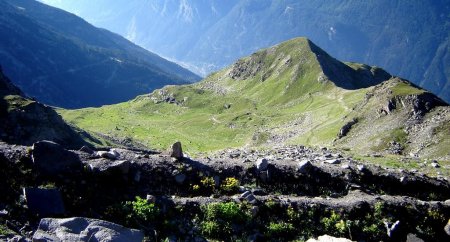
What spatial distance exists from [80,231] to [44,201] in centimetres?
304

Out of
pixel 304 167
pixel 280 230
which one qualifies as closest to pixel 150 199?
pixel 280 230

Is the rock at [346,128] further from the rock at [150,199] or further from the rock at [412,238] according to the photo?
the rock at [150,199]

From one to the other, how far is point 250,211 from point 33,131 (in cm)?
4447

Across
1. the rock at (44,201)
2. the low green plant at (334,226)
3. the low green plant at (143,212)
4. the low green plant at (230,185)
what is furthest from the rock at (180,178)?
the low green plant at (334,226)

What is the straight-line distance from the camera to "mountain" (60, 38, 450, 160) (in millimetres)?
72688

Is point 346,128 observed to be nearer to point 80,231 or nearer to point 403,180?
point 403,180

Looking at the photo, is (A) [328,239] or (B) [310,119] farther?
(B) [310,119]

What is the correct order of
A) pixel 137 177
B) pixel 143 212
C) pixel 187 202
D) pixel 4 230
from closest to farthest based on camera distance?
1. pixel 4 230
2. pixel 143 212
3. pixel 187 202
4. pixel 137 177

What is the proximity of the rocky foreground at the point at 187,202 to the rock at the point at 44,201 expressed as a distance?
1.6 inches

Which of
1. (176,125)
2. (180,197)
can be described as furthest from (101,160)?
(176,125)

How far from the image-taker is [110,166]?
73.4 feet

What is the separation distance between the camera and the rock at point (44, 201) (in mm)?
18984

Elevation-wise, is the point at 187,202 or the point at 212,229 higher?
the point at 187,202

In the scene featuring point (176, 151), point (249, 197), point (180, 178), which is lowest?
point (180, 178)
